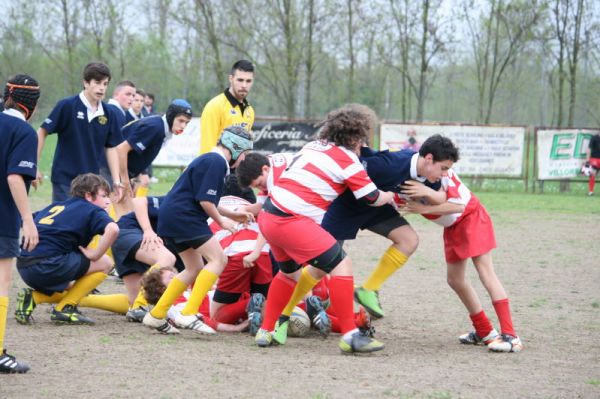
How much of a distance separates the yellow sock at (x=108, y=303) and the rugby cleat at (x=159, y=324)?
83 centimetres

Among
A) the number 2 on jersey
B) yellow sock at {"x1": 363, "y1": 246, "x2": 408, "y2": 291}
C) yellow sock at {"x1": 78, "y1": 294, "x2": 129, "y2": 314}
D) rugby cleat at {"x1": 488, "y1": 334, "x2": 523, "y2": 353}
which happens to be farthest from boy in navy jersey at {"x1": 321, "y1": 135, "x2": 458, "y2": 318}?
the number 2 on jersey

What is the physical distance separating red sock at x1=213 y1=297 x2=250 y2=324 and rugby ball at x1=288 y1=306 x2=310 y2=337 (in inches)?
A: 18.6

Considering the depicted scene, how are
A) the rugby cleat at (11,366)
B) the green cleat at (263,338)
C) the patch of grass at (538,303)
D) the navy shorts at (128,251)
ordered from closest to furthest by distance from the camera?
the rugby cleat at (11,366) < the green cleat at (263,338) < the navy shorts at (128,251) < the patch of grass at (538,303)

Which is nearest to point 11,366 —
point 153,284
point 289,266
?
point 153,284

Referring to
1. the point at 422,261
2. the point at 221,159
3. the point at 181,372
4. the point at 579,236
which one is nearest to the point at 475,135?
the point at 579,236

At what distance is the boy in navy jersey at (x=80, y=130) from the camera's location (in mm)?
7734

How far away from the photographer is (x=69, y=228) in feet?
20.4

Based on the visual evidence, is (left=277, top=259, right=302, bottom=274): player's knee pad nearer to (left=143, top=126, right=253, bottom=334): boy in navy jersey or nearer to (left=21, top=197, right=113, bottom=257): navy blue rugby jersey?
(left=143, top=126, right=253, bottom=334): boy in navy jersey

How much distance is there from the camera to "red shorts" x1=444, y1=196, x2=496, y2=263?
5.63 meters

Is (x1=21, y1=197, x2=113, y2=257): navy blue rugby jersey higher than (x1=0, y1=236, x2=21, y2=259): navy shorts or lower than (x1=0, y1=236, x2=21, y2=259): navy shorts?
lower

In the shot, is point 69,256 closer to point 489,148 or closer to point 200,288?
point 200,288

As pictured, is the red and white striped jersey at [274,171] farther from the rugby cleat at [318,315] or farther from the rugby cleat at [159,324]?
the rugby cleat at [159,324]

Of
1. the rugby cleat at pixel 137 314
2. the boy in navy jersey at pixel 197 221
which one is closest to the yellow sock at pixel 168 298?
the boy in navy jersey at pixel 197 221

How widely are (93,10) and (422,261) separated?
17775 mm
